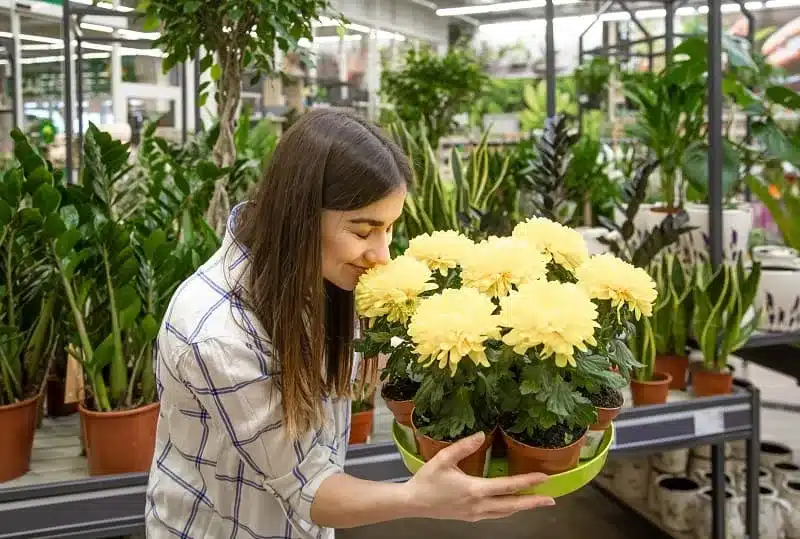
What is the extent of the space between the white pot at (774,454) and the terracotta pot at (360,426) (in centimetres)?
134

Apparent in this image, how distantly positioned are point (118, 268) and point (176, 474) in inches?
19.1

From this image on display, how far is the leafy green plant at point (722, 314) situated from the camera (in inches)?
73.0

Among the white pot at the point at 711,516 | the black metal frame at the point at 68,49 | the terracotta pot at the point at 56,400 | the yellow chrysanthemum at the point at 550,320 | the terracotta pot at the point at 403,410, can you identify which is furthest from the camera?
the black metal frame at the point at 68,49

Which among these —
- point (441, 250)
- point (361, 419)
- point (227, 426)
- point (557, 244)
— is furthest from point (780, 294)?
point (227, 426)

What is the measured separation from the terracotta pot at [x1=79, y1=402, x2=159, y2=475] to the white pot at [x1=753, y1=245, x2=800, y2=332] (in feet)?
5.23

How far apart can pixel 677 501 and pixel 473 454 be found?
1.58 meters

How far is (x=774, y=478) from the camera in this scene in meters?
2.20

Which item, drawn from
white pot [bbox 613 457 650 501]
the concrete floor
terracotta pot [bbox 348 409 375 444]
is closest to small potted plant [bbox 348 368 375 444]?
terracotta pot [bbox 348 409 375 444]

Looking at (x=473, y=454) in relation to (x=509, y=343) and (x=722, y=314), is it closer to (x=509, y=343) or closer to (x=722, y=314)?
(x=509, y=343)

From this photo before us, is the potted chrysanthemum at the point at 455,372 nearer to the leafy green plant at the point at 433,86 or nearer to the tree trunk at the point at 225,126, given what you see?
the tree trunk at the point at 225,126

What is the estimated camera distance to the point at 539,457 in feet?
2.66

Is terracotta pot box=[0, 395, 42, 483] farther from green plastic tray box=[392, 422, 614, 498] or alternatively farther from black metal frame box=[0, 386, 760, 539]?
green plastic tray box=[392, 422, 614, 498]

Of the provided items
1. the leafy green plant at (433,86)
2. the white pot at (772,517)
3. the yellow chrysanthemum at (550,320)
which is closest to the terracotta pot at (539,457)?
the yellow chrysanthemum at (550,320)

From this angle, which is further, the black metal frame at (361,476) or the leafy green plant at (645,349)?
the leafy green plant at (645,349)
